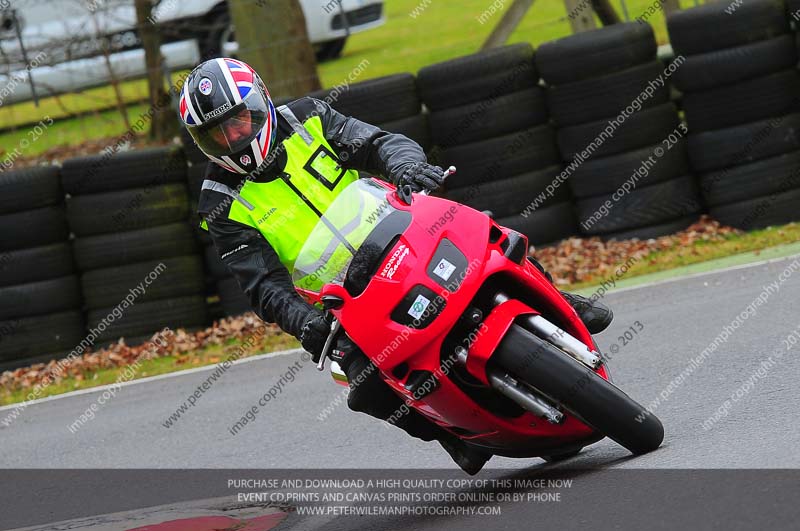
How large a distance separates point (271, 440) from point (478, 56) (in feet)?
15.8

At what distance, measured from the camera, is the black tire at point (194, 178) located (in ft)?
37.0

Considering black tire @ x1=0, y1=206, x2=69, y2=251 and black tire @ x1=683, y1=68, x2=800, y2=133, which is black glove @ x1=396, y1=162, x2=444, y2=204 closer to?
black tire @ x1=683, y1=68, x2=800, y2=133

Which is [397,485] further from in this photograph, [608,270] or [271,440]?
[608,270]

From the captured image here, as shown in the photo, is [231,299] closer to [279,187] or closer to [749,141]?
[749,141]

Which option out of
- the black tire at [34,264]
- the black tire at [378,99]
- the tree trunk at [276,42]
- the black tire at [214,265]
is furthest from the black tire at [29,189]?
the tree trunk at [276,42]

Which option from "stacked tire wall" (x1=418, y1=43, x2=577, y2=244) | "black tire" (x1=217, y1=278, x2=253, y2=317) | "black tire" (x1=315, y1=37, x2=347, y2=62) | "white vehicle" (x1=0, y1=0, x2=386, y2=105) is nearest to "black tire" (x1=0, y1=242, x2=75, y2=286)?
"black tire" (x1=217, y1=278, x2=253, y2=317)

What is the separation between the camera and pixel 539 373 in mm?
4809

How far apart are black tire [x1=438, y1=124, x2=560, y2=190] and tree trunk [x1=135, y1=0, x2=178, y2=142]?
5.54 m

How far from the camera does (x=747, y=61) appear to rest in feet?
34.0

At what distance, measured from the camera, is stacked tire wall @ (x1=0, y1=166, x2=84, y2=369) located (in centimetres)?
1107

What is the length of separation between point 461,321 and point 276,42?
946cm

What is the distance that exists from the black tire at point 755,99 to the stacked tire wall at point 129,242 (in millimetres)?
4987

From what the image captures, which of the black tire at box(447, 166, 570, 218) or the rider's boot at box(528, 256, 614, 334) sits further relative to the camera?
the black tire at box(447, 166, 570, 218)

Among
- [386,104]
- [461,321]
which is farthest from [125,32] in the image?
[461,321]
